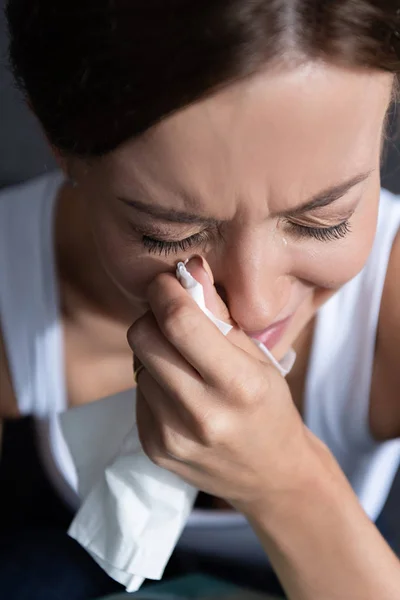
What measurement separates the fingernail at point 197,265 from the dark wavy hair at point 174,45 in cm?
12

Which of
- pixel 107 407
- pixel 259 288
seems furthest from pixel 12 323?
pixel 259 288

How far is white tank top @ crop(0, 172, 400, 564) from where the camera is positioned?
0.89 m

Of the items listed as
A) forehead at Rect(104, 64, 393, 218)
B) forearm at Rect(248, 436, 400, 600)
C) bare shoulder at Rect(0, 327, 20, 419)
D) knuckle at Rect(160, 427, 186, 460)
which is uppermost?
forehead at Rect(104, 64, 393, 218)

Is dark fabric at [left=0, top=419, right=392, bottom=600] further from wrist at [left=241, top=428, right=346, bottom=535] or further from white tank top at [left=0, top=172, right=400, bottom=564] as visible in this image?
wrist at [left=241, top=428, right=346, bottom=535]

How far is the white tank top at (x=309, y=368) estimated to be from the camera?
2.93ft

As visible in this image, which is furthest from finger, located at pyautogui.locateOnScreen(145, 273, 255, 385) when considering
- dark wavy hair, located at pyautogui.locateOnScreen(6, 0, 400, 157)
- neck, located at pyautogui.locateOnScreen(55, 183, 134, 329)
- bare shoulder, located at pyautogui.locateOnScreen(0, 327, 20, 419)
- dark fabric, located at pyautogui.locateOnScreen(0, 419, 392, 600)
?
dark fabric, located at pyautogui.locateOnScreen(0, 419, 392, 600)

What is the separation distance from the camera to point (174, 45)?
0.49 m

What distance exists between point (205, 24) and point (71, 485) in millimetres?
750

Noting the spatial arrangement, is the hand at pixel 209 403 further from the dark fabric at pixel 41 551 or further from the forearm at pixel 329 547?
the dark fabric at pixel 41 551

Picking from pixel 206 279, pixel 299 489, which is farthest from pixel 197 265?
pixel 299 489

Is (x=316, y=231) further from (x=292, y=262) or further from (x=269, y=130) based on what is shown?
(x=269, y=130)

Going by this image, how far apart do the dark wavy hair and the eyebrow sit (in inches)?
2.1

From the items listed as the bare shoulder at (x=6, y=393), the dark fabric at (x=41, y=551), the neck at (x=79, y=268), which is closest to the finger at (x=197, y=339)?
the neck at (x=79, y=268)

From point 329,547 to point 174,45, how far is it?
1.73ft
